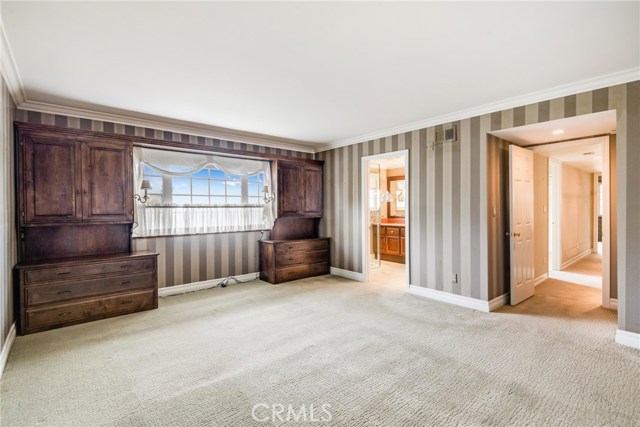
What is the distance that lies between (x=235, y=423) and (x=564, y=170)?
7.21m

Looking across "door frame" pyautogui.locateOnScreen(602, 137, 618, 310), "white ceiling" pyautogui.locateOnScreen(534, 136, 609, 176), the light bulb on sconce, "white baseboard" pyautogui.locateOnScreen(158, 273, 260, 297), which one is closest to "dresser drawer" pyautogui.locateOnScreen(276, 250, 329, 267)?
"white baseboard" pyautogui.locateOnScreen(158, 273, 260, 297)

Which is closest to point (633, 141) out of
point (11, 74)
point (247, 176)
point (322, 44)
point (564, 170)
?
point (322, 44)

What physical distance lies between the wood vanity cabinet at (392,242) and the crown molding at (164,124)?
2.99 meters

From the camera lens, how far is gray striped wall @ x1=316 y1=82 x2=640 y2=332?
2834 millimetres

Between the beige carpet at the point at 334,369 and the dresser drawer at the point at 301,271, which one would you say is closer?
the beige carpet at the point at 334,369

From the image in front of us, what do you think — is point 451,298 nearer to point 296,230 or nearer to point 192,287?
point 296,230

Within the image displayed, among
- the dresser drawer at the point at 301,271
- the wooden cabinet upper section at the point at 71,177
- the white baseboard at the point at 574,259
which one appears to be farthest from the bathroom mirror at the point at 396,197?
the wooden cabinet upper section at the point at 71,177

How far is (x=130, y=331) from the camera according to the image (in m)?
3.21

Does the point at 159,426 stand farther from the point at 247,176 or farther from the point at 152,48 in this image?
the point at 247,176

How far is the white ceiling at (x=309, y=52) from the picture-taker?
1914mm

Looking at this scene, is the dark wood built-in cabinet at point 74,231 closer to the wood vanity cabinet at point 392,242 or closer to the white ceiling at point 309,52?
the white ceiling at point 309,52

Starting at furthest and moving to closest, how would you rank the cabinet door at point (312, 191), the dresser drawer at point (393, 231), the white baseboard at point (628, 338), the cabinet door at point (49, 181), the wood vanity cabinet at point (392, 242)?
the dresser drawer at point (393, 231), the wood vanity cabinet at point (392, 242), the cabinet door at point (312, 191), the cabinet door at point (49, 181), the white baseboard at point (628, 338)

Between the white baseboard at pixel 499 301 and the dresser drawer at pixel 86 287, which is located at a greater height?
the dresser drawer at pixel 86 287

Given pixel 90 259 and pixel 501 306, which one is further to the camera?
pixel 501 306
